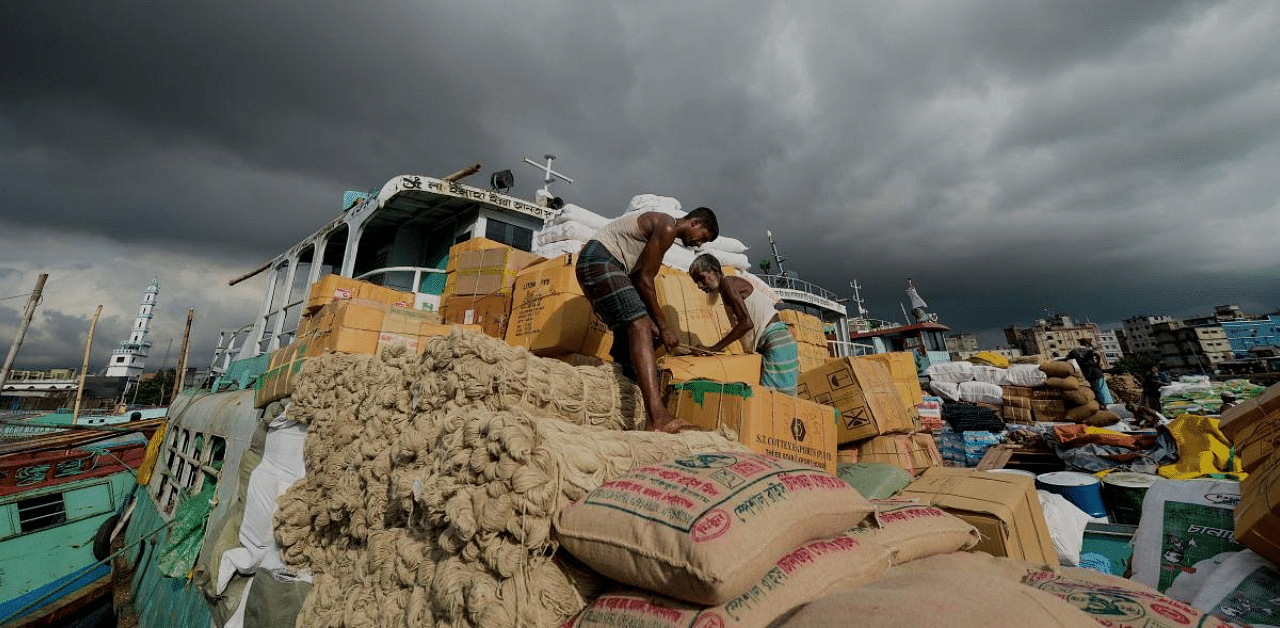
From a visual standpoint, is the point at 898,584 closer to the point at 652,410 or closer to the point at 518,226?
the point at 652,410

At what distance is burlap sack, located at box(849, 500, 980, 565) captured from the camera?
1.40 meters

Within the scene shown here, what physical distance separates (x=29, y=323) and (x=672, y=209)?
102 feet

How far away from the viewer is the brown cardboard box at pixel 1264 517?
1.35 meters

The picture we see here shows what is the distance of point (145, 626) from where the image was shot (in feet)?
15.2

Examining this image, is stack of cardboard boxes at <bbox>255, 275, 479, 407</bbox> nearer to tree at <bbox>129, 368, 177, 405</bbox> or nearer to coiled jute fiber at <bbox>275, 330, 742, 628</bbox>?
coiled jute fiber at <bbox>275, 330, 742, 628</bbox>

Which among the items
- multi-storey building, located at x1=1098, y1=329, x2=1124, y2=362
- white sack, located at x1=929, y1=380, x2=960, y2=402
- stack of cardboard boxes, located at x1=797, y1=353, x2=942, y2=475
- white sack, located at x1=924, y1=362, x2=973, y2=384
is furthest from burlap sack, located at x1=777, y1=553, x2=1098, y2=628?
multi-storey building, located at x1=1098, y1=329, x2=1124, y2=362

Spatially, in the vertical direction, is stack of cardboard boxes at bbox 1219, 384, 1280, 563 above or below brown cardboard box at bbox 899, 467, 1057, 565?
above

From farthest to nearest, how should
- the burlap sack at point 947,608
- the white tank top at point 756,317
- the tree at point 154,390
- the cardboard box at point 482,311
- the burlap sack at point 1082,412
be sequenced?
the tree at point 154,390
the burlap sack at point 1082,412
the cardboard box at point 482,311
the white tank top at point 756,317
the burlap sack at point 947,608

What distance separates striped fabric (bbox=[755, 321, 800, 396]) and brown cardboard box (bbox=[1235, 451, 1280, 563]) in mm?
2099

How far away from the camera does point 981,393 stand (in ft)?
31.1

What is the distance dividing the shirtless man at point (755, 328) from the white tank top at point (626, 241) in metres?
0.80

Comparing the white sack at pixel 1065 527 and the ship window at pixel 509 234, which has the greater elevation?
the ship window at pixel 509 234

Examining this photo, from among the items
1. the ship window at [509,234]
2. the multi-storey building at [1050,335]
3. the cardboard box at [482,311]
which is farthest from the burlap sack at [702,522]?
the multi-storey building at [1050,335]

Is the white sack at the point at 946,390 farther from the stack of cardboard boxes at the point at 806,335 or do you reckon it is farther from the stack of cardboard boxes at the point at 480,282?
the stack of cardboard boxes at the point at 480,282
